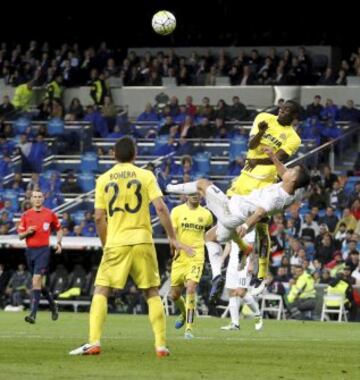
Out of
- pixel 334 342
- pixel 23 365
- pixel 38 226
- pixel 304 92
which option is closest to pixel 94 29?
pixel 304 92

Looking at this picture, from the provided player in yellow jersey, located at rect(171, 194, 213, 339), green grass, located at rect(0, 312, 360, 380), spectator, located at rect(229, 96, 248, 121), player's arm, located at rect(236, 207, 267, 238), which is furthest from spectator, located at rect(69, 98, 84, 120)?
player's arm, located at rect(236, 207, 267, 238)

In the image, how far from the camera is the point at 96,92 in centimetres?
4088

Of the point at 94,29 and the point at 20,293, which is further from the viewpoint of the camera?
the point at 94,29

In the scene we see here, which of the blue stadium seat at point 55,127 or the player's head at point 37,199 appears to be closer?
the player's head at point 37,199

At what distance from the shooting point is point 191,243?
78.6 feet

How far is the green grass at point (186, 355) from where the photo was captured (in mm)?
13359

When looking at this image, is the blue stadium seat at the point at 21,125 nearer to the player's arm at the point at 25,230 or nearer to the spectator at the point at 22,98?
the spectator at the point at 22,98

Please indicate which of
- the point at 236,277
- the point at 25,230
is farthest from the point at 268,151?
the point at 25,230

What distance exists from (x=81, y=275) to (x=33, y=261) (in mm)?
8898

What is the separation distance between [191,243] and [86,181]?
44.1 ft

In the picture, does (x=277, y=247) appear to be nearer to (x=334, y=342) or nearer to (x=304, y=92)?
(x=304, y=92)

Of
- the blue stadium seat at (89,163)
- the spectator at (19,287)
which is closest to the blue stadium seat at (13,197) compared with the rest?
the blue stadium seat at (89,163)

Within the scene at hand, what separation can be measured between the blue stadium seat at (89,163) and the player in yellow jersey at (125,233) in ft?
76.0

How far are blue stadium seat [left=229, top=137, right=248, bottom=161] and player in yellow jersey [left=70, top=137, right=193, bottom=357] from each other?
70.3ft
